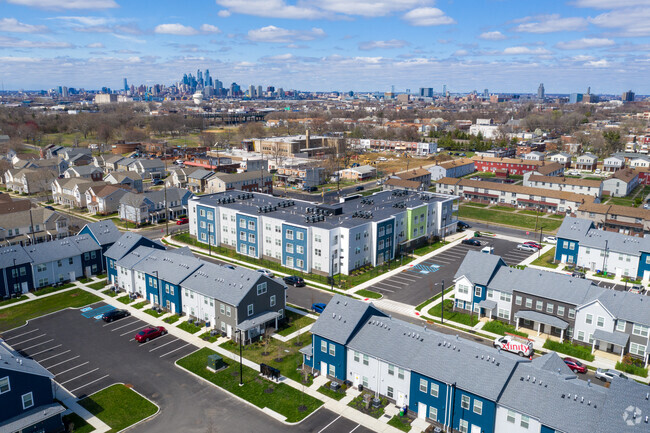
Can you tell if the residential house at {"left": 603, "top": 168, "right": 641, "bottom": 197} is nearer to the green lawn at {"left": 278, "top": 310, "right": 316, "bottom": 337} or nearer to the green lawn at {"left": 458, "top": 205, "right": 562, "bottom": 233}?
the green lawn at {"left": 458, "top": 205, "right": 562, "bottom": 233}

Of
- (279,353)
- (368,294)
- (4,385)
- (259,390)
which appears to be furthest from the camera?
(368,294)

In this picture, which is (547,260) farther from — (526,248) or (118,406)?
(118,406)

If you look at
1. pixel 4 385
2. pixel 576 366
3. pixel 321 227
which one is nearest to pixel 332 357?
pixel 576 366

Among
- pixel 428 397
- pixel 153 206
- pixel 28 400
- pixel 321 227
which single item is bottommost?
pixel 428 397

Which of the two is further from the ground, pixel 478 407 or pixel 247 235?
pixel 247 235

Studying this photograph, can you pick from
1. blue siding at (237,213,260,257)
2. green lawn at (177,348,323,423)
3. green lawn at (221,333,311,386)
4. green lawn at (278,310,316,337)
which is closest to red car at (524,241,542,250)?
green lawn at (278,310,316,337)

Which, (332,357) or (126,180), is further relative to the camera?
(126,180)

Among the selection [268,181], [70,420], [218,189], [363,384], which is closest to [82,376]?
[70,420]
